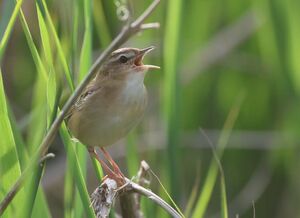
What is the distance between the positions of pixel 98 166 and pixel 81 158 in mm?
124

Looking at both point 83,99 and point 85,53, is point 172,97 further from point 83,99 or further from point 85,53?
point 85,53

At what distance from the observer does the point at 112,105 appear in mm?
3234

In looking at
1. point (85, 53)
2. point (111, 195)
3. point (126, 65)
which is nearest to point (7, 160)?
point (111, 195)

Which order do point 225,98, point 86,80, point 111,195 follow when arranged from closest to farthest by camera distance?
1. point 86,80
2. point 111,195
3. point 225,98

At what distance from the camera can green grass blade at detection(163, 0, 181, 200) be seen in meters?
3.27

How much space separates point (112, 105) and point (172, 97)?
0.90 feet

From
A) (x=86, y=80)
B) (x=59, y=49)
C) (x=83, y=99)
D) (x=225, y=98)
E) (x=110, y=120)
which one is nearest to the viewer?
(x=86, y=80)

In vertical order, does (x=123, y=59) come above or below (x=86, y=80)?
below

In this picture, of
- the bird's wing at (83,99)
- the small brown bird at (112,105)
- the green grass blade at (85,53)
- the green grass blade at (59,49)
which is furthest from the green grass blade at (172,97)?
the green grass blade at (59,49)

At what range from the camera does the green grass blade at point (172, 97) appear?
3268 millimetres

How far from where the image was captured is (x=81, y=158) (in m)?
2.89

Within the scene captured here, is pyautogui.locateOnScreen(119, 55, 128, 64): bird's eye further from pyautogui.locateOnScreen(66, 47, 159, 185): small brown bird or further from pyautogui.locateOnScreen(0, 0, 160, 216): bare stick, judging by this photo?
pyautogui.locateOnScreen(0, 0, 160, 216): bare stick

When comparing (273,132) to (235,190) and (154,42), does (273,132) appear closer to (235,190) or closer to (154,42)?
(235,190)

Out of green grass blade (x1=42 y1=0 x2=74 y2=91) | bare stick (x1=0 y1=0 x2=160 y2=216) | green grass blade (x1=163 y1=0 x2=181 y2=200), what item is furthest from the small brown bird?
bare stick (x1=0 y1=0 x2=160 y2=216)
